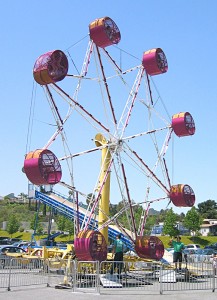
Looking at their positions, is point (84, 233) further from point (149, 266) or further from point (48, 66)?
point (48, 66)

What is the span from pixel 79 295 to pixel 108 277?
273 cm

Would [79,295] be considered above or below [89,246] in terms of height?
below

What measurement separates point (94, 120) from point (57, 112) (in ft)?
8.47

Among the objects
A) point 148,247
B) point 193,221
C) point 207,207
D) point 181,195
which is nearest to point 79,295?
point 148,247

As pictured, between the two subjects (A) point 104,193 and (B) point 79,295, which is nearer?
(B) point 79,295

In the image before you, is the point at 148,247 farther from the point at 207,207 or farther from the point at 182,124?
the point at 207,207

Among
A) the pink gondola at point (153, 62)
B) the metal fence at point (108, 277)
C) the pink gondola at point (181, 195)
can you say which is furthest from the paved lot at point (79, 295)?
the pink gondola at point (153, 62)

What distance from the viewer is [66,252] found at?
21656mm

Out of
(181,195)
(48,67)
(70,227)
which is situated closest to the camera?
(48,67)

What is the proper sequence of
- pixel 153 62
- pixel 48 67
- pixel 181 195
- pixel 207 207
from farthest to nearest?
pixel 207 207, pixel 153 62, pixel 181 195, pixel 48 67

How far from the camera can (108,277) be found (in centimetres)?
1706

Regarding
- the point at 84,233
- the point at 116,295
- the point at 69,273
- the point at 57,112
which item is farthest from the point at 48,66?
the point at 116,295

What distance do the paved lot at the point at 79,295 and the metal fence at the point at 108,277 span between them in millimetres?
503

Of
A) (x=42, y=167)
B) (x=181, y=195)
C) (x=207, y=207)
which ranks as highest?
(x=207, y=207)
